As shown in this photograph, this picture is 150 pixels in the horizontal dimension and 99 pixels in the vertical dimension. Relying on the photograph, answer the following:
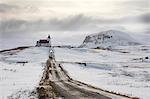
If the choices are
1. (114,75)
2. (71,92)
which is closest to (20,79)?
(71,92)

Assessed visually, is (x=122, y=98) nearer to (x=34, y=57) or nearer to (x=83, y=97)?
(x=83, y=97)

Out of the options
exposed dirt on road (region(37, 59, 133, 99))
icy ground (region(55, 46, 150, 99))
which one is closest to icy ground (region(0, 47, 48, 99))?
exposed dirt on road (region(37, 59, 133, 99))

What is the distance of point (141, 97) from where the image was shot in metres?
A: 27.6

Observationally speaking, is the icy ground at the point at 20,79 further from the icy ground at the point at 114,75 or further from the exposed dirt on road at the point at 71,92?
the icy ground at the point at 114,75

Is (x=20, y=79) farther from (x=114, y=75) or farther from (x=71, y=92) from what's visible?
(x=114, y=75)

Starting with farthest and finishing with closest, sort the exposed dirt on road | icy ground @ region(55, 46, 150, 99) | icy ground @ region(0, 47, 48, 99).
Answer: icy ground @ region(55, 46, 150, 99) → icy ground @ region(0, 47, 48, 99) → the exposed dirt on road

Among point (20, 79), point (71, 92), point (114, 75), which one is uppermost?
point (71, 92)

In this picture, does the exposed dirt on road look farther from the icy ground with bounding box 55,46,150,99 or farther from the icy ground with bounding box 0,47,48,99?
the icy ground with bounding box 55,46,150,99

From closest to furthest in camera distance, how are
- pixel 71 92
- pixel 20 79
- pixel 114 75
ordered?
pixel 71 92
pixel 20 79
pixel 114 75

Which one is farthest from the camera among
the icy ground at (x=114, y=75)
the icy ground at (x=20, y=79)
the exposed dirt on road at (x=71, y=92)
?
the icy ground at (x=114, y=75)

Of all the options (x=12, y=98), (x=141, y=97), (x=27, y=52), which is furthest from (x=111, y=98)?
(x=27, y=52)

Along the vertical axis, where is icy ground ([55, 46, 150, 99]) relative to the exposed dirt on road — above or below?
below

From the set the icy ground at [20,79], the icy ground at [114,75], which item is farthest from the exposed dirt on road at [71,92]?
the icy ground at [114,75]

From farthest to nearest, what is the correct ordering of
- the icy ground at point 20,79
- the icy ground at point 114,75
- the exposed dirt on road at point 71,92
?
1. the icy ground at point 114,75
2. the icy ground at point 20,79
3. the exposed dirt on road at point 71,92
